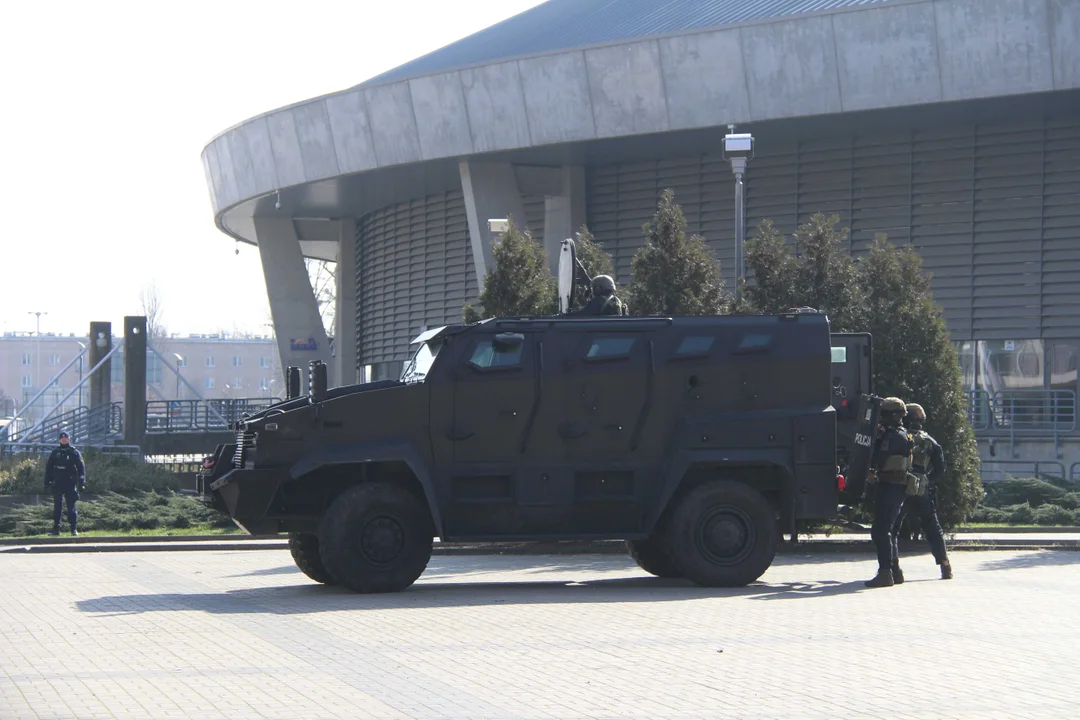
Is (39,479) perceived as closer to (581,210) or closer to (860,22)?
(581,210)

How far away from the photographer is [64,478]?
21766 millimetres

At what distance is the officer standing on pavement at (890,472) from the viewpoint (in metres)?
14.2

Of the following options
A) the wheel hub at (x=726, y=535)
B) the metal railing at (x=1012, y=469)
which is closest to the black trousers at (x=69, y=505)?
the wheel hub at (x=726, y=535)

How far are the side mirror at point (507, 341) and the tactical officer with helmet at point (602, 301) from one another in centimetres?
116

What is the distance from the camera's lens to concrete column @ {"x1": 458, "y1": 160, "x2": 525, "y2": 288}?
3331cm

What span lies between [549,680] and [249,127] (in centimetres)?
3078

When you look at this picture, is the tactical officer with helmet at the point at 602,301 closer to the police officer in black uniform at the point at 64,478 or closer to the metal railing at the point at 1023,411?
the police officer in black uniform at the point at 64,478

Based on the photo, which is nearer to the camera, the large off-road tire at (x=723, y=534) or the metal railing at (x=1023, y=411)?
the large off-road tire at (x=723, y=534)

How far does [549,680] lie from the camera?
8.45 metres

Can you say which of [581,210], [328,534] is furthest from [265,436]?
[581,210]

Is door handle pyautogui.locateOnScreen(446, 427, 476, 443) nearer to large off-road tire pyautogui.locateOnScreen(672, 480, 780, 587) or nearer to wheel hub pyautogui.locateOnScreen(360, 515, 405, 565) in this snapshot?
wheel hub pyautogui.locateOnScreen(360, 515, 405, 565)

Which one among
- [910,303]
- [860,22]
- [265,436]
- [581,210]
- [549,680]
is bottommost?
[549,680]

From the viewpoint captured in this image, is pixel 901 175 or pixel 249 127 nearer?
pixel 901 175

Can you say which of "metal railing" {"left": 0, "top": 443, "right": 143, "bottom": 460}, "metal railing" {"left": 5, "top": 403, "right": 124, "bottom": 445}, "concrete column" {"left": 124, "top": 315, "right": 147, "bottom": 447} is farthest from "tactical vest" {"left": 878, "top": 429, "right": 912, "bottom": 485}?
"metal railing" {"left": 5, "top": 403, "right": 124, "bottom": 445}
